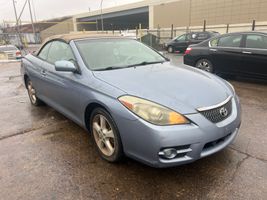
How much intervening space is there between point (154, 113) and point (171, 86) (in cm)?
53

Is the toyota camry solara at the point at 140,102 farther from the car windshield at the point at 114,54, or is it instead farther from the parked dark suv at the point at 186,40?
the parked dark suv at the point at 186,40

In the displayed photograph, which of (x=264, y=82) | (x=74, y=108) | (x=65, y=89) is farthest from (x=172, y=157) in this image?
(x=264, y=82)

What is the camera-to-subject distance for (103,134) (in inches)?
122

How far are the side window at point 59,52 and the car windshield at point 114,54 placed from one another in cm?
20

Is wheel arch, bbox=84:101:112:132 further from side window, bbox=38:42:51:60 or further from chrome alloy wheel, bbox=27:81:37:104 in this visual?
chrome alloy wheel, bbox=27:81:37:104

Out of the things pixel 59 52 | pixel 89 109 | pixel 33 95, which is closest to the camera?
pixel 89 109

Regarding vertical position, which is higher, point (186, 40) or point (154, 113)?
point (154, 113)

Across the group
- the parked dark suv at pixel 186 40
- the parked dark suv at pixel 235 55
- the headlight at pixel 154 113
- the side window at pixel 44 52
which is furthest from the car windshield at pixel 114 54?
the parked dark suv at pixel 186 40

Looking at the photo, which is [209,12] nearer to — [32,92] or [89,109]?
[32,92]

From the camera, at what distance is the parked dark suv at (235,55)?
6375 millimetres

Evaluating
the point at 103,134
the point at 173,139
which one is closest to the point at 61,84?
the point at 103,134

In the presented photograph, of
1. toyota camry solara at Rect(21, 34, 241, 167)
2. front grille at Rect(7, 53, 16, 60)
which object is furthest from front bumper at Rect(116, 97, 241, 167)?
front grille at Rect(7, 53, 16, 60)

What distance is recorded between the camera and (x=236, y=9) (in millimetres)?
29109

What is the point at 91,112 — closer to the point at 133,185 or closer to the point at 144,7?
the point at 133,185
